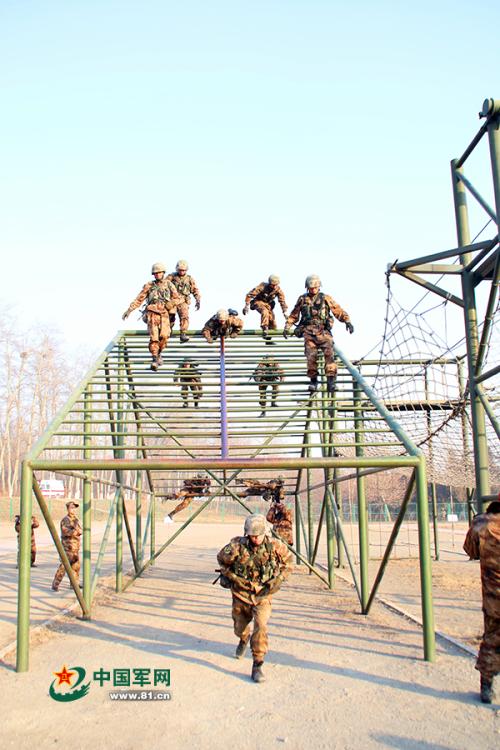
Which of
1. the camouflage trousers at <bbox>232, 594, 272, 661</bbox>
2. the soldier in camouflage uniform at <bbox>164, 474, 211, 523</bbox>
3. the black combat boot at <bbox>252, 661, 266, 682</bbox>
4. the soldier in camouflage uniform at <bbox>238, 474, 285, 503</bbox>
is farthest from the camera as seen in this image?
the soldier in camouflage uniform at <bbox>238, 474, 285, 503</bbox>

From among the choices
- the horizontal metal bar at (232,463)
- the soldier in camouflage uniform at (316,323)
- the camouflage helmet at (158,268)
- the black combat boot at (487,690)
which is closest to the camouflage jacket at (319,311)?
the soldier in camouflage uniform at (316,323)

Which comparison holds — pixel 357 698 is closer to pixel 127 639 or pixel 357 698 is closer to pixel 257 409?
pixel 127 639

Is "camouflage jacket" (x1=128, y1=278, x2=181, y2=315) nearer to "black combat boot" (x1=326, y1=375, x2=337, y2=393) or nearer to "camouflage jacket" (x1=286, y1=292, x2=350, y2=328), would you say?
"camouflage jacket" (x1=286, y1=292, x2=350, y2=328)

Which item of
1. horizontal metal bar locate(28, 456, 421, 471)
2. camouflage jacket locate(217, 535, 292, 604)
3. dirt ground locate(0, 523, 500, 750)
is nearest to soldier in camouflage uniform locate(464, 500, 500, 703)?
dirt ground locate(0, 523, 500, 750)

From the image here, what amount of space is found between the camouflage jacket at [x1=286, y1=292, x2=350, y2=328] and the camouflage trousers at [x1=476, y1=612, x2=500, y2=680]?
6.02m

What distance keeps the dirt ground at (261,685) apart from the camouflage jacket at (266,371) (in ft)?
11.7

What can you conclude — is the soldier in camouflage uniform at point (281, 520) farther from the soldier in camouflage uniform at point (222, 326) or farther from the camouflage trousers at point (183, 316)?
the camouflage trousers at point (183, 316)

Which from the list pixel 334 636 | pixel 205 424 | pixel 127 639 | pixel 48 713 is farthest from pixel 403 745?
pixel 205 424

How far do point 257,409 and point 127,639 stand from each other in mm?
3470

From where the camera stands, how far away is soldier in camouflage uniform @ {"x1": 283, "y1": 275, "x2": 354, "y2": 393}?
9.83 meters

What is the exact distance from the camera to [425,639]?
6.07m

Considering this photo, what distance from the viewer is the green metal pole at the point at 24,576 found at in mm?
5863

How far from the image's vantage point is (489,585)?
16.3 ft

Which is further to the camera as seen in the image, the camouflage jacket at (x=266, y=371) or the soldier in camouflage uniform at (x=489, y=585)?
the camouflage jacket at (x=266, y=371)
